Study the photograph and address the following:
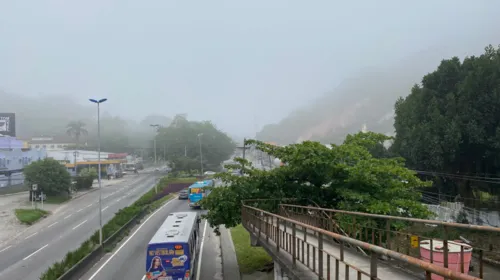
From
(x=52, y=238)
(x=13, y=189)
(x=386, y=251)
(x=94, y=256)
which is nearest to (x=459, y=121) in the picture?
(x=94, y=256)

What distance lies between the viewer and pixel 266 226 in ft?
36.6

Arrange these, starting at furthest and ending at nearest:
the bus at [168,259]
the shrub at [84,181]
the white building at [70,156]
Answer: the white building at [70,156] < the shrub at [84,181] < the bus at [168,259]

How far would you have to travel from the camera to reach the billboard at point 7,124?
64750 millimetres

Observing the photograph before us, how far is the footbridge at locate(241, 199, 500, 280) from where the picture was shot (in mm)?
4332

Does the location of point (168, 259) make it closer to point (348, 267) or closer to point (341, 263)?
point (341, 263)

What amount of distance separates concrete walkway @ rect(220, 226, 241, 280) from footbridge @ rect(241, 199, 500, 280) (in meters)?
5.68

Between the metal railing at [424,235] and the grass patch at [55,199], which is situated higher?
the metal railing at [424,235]

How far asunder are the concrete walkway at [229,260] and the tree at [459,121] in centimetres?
1454

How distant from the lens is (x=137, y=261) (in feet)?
67.2

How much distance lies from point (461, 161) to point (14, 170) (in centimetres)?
5274

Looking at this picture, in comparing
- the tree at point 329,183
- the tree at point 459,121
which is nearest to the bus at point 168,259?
the tree at point 329,183

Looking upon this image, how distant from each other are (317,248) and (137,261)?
15636mm

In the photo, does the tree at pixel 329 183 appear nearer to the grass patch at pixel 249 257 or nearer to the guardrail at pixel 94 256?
the grass patch at pixel 249 257

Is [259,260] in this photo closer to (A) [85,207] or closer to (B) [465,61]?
(B) [465,61]
